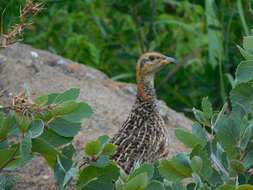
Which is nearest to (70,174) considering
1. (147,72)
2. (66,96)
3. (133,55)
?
(66,96)

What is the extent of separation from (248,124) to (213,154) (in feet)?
0.43

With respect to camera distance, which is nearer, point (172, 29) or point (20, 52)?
point (20, 52)

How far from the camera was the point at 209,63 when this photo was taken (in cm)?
814

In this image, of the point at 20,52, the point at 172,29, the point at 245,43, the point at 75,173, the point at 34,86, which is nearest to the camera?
the point at 75,173

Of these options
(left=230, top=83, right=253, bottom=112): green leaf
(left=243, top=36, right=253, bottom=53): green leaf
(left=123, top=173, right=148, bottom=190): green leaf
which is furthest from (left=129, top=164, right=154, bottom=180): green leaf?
(left=243, top=36, right=253, bottom=53): green leaf

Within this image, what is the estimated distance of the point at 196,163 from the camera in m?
2.59

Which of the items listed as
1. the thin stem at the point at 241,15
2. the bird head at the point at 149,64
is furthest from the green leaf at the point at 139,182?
the thin stem at the point at 241,15

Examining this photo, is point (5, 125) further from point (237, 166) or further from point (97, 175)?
point (237, 166)

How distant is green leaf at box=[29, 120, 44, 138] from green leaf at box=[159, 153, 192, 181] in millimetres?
350

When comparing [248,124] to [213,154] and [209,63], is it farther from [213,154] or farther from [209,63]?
[209,63]

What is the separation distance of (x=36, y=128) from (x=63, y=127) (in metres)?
0.19

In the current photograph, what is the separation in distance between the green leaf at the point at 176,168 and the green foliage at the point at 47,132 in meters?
0.26

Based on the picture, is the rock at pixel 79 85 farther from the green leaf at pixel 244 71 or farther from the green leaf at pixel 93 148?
the green leaf at pixel 244 71

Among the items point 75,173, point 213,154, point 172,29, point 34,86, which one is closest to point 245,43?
point 213,154
